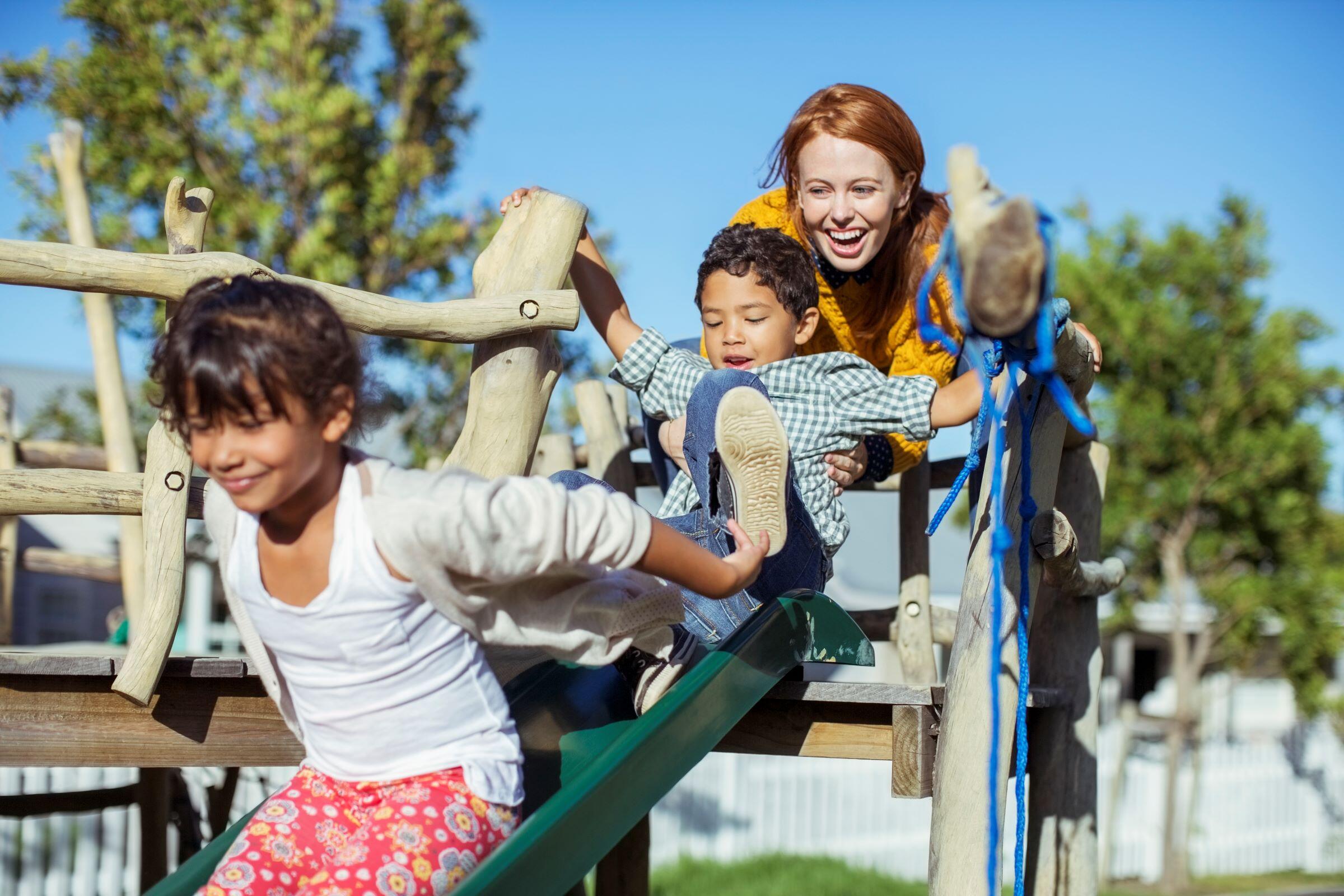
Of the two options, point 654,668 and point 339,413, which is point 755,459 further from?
point 339,413

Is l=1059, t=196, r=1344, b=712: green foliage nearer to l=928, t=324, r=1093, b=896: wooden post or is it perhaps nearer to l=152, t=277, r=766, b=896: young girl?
l=928, t=324, r=1093, b=896: wooden post

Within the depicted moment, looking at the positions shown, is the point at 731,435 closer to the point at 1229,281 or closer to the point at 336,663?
the point at 336,663

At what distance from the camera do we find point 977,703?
2535 mm

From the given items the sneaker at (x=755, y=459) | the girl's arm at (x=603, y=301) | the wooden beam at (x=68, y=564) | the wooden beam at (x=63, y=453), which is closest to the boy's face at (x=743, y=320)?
the girl's arm at (x=603, y=301)

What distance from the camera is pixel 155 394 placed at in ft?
6.61

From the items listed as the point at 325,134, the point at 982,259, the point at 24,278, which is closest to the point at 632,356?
the point at 24,278

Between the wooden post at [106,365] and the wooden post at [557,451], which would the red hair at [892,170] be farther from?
the wooden post at [106,365]

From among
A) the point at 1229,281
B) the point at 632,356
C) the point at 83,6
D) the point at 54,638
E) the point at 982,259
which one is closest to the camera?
the point at 982,259

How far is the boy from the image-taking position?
2553mm

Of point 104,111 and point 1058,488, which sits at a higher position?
point 104,111

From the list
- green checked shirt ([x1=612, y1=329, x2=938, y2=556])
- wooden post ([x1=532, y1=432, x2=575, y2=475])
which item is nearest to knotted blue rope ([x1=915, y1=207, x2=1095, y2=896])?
green checked shirt ([x1=612, y1=329, x2=938, y2=556])

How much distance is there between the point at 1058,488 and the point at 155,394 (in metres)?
2.50

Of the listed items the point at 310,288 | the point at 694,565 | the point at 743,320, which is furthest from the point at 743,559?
the point at 743,320

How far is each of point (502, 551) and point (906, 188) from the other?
2.28 meters
